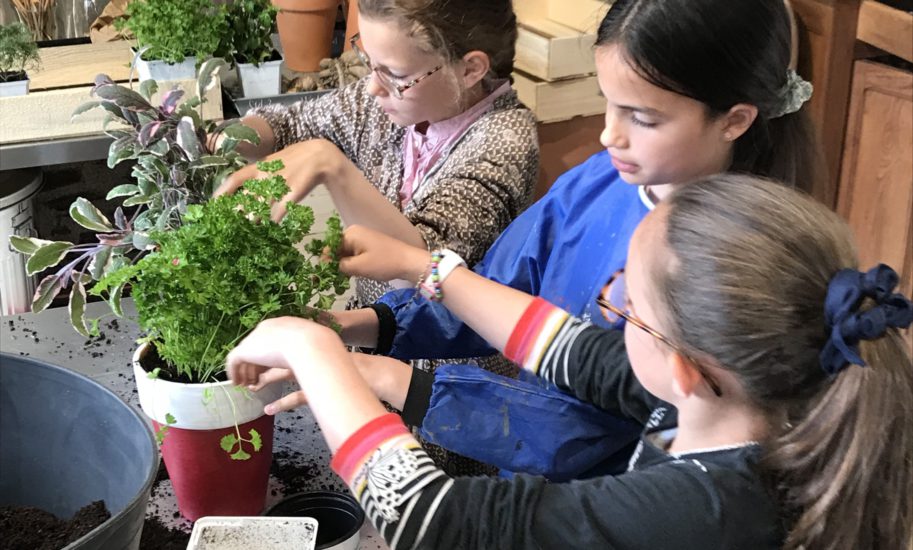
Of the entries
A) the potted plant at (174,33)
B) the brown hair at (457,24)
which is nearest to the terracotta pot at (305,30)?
the potted plant at (174,33)

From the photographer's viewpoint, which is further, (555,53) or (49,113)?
(555,53)

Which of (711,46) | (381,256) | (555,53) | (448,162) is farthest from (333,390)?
(555,53)

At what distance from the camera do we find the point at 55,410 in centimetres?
108

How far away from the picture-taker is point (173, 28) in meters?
1.99

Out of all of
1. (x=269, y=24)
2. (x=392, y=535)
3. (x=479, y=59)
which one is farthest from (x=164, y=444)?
(x=269, y=24)

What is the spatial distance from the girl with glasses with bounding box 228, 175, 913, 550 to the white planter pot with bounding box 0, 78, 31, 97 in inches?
56.0

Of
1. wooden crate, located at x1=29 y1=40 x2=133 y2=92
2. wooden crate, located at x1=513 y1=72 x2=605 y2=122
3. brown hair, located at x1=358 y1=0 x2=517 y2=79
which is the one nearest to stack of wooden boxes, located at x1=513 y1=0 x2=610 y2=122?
wooden crate, located at x1=513 y1=72 x2=605 y2=122

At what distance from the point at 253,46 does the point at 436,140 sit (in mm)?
794

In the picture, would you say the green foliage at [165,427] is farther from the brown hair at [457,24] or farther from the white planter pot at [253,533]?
the brown hair at [457,24]

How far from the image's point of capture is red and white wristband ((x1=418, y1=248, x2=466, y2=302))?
112 cm

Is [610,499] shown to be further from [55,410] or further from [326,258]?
[55,410]

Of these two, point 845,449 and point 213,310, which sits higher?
point 845,449

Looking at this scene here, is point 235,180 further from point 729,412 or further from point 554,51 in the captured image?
point 554,51

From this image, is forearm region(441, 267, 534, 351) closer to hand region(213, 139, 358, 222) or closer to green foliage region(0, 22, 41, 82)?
hand region(213, 139, 358, 222)
